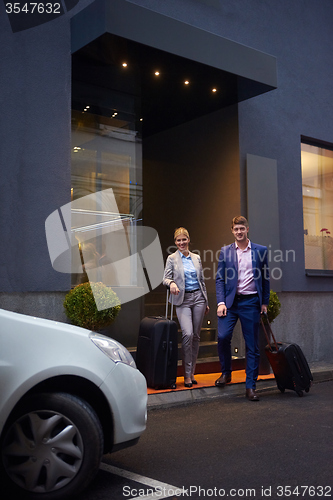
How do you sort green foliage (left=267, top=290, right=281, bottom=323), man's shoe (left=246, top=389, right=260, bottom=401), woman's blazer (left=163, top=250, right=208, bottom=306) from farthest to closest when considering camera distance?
green foliage (left=267, top=290, right=281, bottom=323) < woman's blazer (left=163, top=250, right=208, bottom=306) < man's shoe (left=246, top=389, right=260, bottom=401)

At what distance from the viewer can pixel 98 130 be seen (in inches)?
349

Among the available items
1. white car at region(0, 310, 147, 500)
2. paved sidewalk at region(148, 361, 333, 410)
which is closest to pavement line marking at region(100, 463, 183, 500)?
Result: white car at region(0, 310, 147, 500)

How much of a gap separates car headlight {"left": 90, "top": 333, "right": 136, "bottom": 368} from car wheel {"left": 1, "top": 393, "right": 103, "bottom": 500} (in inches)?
14.7

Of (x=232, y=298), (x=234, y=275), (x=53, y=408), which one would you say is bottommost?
(x=53, y=408)

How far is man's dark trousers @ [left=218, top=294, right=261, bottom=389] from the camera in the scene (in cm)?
656

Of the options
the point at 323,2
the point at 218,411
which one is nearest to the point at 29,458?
the point at 218,411

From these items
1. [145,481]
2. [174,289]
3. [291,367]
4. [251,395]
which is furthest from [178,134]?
[145,481]

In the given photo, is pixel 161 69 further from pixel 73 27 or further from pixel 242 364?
pixel 242 364

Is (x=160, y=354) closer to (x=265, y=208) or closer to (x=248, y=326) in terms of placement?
(x=248, y=326)

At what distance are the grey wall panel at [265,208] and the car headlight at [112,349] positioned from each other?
612 cm

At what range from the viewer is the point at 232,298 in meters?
6.66

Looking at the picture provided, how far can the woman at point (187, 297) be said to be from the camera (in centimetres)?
700

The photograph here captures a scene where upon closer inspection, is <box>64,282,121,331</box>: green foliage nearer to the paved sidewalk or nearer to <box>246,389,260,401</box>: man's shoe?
the paved sidewalk

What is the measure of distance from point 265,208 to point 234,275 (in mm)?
3192
